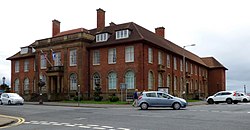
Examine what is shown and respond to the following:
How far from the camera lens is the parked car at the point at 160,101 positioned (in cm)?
2509

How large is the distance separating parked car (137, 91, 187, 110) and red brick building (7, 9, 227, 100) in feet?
37.4

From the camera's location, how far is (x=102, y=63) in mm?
44250

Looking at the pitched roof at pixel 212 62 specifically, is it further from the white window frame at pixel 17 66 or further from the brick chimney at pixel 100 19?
the white window frame at pixel 17 66

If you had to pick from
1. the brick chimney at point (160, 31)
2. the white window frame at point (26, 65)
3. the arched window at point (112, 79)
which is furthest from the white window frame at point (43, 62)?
the brick chimney at point (160, 31)

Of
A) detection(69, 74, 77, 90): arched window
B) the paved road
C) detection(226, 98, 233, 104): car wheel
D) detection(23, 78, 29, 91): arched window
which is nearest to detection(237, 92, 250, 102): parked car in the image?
detection(226, 98, 233, 104): car wheel

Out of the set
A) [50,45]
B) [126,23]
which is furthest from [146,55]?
[50,45]

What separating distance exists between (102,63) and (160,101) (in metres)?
20.3

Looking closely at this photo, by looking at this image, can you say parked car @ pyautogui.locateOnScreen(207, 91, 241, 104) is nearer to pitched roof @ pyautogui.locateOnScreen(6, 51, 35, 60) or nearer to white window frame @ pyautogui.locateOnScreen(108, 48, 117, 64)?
white window frame @ pyautogui.locateOnScreen(108, 48, 117, 64)

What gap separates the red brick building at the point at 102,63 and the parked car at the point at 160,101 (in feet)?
37.4

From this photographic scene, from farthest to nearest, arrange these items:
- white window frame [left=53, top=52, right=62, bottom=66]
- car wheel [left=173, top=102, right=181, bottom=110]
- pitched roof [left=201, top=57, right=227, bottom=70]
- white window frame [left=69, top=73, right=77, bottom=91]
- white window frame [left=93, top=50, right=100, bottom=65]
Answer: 1. pitched roof [left=201, top=57, right=227, bottom=70]
2. white window frame [left=53, top=52, right=62, bottom=66]
3. white window frame [left=69, top=73, right=77, bottom=91]
4. white window frame [left=93, top=50, right=100, bottom=65]
5. car wheel [left=173, top=102, right=181, bottom=110]

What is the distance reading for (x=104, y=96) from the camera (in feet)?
142

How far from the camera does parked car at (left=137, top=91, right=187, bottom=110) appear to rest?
25.1m

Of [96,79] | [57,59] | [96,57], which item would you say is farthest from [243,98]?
[57,59]

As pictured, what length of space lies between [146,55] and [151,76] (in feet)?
11.5
